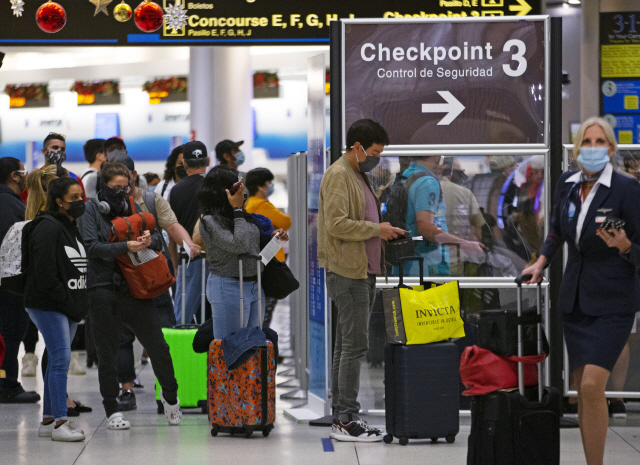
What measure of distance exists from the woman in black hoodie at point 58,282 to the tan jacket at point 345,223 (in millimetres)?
1317

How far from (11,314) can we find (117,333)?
1.42 m

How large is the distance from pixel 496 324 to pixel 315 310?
2123 mm

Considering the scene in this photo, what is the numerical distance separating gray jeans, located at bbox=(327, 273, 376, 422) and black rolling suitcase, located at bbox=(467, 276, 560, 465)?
120 centimetres

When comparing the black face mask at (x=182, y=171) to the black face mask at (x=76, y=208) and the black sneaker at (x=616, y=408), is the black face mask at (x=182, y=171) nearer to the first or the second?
the black face mask at (x=76, y=208)

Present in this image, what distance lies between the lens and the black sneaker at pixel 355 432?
4895 millimetres

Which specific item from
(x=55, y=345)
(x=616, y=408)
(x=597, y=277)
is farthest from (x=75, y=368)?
(x=597, y=277)

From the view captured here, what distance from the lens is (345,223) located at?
471 centimetres

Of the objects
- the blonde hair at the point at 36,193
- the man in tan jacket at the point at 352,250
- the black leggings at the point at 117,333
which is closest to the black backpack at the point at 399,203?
the man in tan jacket at the point at 352,250

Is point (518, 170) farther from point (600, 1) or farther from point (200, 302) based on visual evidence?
point (600, 1)

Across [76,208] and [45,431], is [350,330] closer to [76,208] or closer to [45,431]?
[76,208]

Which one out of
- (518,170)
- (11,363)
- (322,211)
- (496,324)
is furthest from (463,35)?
(11,363)

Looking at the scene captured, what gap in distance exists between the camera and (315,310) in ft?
18.8

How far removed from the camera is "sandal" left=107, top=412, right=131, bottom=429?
5.28 m

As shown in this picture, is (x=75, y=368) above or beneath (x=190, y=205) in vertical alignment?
beneath
